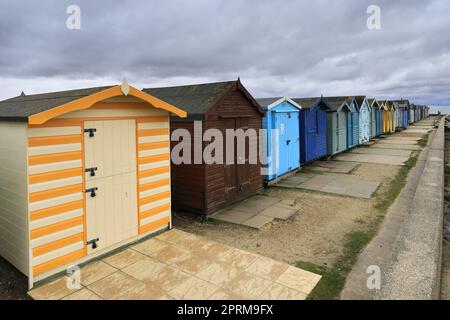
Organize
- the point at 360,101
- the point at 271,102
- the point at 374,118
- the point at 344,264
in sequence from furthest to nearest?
the point at 374,118 → the point at 360,101 → the point at 271,102 → the point at 344,264

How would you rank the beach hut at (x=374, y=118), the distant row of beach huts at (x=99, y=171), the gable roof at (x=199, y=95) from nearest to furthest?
the distant row of beach huts at (x=99, y=171)
the gable roof at (x=199, y=95)
the beach hut at (x=374, y=118)

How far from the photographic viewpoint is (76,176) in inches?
211

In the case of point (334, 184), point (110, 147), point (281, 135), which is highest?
point (281, 135)

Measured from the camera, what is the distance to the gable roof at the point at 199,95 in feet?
26.7

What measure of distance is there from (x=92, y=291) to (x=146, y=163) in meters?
2.58

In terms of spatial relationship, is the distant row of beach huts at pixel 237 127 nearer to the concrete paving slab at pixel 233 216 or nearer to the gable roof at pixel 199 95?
the gable roof at pixel 199 95

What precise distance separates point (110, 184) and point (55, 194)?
3.33ft

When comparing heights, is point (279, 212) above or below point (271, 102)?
below

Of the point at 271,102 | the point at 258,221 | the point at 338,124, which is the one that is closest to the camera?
the point at 258,221

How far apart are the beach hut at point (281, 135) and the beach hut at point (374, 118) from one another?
17.2 m

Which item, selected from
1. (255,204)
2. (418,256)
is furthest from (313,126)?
(418,256)

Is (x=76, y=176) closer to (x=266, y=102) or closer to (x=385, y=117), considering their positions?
(x=266, y=102)

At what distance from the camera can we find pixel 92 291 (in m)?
4.78

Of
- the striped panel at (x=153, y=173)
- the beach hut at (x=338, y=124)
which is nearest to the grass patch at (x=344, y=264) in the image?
the striped panel at (x=153, y=173)
